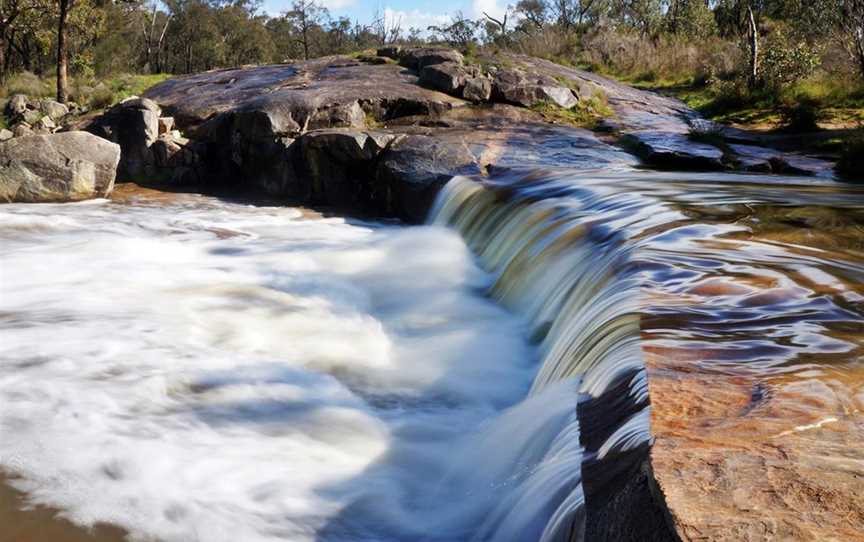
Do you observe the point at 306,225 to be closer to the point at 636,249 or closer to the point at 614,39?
the point at 636,249

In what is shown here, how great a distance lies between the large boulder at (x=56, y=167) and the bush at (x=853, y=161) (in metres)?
10.1

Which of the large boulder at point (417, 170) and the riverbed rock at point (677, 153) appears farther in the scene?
the riverbed rock at point (677, 153)

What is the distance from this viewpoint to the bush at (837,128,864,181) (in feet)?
31.7

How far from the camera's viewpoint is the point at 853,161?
9711 mm

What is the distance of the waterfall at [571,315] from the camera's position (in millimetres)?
2527

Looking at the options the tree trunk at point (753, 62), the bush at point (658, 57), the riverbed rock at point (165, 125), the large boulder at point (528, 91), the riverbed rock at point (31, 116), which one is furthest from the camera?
the bush at point (658, 57)

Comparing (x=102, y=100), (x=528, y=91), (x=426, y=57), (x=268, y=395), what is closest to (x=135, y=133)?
(x=102, y=100)

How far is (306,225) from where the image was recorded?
10.8m

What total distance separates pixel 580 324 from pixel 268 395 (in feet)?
6.47

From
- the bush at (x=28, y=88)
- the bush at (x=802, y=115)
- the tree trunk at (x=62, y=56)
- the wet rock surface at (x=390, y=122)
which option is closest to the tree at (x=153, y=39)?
the bush at (x=28, y=88)

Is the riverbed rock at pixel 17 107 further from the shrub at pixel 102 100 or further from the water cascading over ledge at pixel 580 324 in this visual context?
the water cascading over ledge at pixel 580 324

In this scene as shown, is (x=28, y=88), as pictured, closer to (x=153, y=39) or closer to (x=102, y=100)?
(x=102, y=100)

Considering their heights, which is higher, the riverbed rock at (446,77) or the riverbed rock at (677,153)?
the riverbed rock at (446,77)

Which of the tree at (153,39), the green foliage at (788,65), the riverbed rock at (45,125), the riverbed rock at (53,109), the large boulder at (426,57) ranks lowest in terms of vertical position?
the riverbed rock at (45,125)
